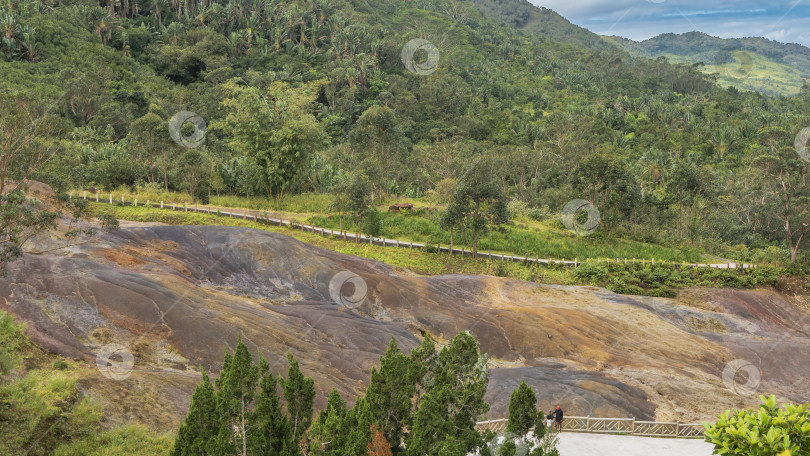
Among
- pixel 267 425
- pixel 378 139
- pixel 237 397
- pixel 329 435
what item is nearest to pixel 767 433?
pixel 329 435

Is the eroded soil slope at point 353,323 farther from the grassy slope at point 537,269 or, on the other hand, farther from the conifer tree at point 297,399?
the conifer tree at point 297,399

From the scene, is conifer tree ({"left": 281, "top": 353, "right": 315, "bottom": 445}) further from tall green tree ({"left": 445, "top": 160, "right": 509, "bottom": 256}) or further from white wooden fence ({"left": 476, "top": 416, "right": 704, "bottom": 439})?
tall green tree ({"left": 445, "top": 160, "right": 509, "bottom": 256})

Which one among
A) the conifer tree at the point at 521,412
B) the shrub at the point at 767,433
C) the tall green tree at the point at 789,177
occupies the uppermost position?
the tall green tree at the point at 789,177

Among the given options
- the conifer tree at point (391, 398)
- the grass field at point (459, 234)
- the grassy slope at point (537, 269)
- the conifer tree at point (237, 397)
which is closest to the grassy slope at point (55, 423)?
the conifer tree at point (237, 397)

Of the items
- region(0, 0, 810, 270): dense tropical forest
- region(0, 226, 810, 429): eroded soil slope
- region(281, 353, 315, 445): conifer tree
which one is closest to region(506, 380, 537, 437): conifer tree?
region(281, 353, 315, 445): conifer tree

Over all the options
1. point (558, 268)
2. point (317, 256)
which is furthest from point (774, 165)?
point (317, 256)

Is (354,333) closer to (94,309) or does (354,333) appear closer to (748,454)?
(94,309)
